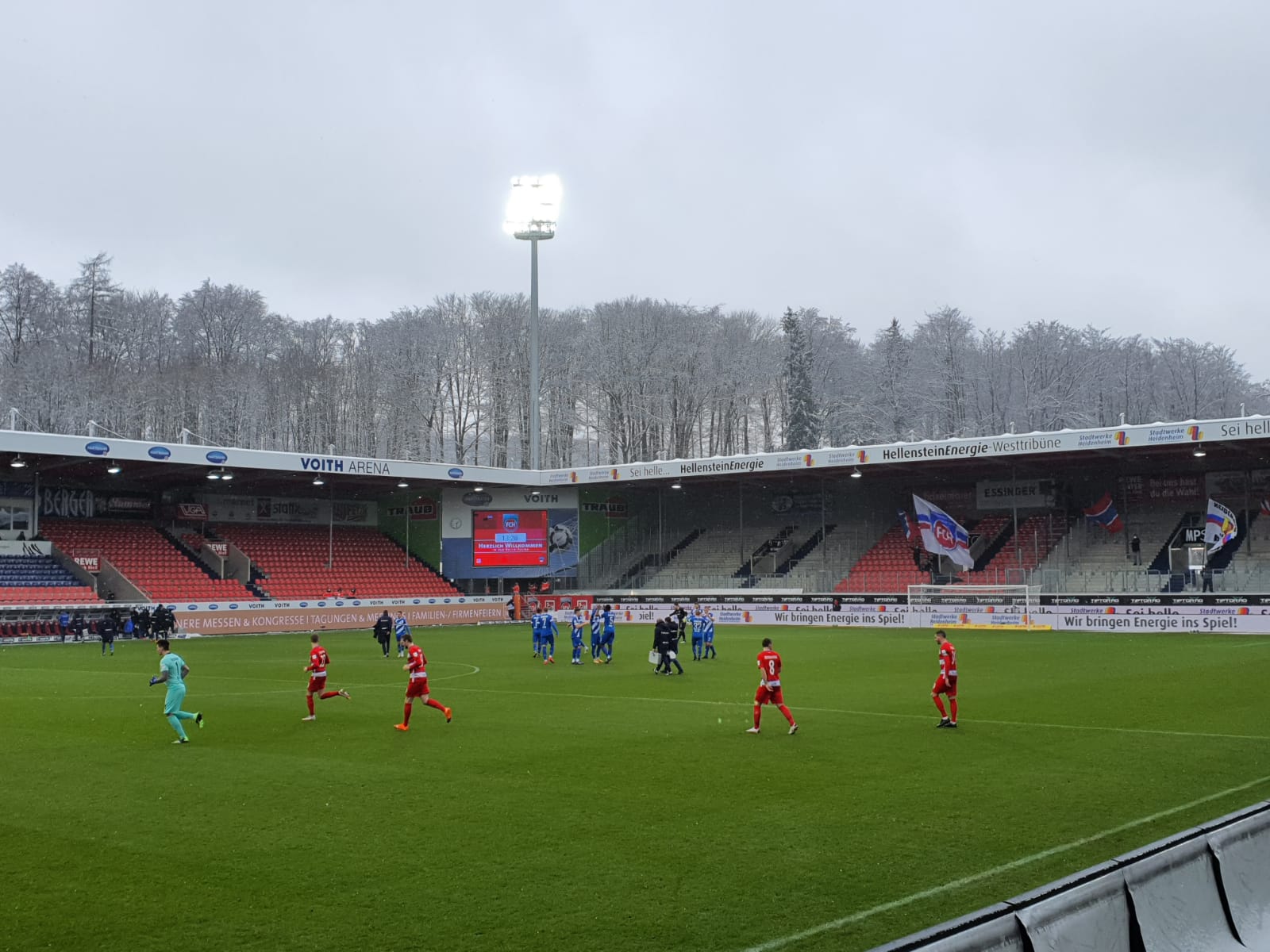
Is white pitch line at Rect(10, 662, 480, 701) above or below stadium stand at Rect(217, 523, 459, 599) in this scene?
below

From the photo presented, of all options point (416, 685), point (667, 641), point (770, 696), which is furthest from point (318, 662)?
point (667, 641)

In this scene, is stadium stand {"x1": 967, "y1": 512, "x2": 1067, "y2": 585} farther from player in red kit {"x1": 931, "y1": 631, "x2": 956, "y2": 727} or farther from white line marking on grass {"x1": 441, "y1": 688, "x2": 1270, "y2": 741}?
player in red kit {"x1": 931, "y1": 631, "x2": 956, "y2": 727}

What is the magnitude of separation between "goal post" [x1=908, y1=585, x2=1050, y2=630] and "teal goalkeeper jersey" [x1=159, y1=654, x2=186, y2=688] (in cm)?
3552

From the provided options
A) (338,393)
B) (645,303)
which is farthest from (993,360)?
(338,393)

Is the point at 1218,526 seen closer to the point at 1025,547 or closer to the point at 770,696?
the point at 1025,547

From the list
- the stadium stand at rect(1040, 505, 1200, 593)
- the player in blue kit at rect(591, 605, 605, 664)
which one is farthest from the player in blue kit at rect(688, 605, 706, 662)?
the stadium stand at rect(1040, 505, 1200, 593)

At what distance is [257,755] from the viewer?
15797 mm

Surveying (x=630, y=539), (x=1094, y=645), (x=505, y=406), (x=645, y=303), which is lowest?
(x=1094, y=645)

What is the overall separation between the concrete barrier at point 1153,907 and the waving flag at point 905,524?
165 feet

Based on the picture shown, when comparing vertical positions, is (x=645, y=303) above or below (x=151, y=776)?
above

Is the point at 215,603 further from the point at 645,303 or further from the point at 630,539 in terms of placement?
the point at 645,303

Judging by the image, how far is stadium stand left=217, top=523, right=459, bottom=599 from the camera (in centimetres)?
5644

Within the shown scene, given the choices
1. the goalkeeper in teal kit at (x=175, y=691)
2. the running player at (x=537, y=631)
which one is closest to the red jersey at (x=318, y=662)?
the goalkeeper in teal kit at (x=175, y=691)

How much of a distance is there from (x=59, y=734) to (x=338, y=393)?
212 feet
